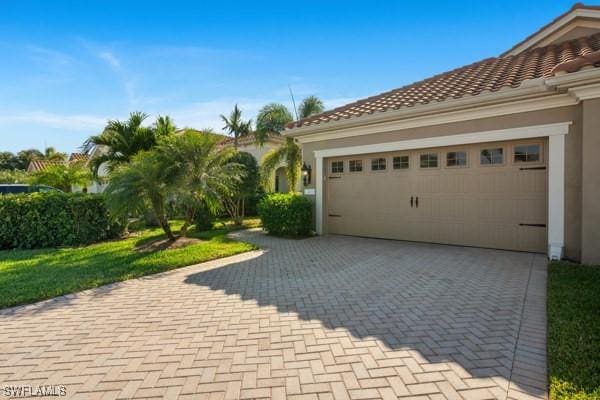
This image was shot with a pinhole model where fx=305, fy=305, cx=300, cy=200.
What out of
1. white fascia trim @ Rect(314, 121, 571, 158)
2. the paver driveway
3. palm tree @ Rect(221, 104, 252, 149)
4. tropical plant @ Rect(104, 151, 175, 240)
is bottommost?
the paver driveway

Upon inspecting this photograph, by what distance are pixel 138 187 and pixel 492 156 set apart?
8.76 m

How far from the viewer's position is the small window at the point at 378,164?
29.8ft

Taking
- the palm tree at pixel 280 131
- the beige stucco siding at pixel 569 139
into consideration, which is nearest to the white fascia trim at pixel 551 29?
the beige stucco siding at pixel 569 139

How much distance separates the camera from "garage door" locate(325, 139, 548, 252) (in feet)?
22.7

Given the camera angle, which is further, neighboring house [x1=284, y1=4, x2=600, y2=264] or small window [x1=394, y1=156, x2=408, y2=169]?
small window [x1=394, y1=156, x2=408, y2=169]

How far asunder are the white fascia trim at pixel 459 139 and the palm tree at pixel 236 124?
13.5m

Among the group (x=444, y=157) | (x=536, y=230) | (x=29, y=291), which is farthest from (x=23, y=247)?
(x=536, y=230)

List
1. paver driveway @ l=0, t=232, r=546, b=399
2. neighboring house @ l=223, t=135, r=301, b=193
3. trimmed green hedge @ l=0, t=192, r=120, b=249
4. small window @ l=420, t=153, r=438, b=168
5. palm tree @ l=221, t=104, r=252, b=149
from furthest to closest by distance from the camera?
palm tree @ l=221, t=104, r=252, b=149 < neighboring house @ l=223, t=135, r=301, b=193 < trimmed green hedge @ l=0, t=192, r=120, b=249 < small window @ l=420, t=153, r=438, b=168 < paver driveway @ l=0, t=232, r=546, b=399

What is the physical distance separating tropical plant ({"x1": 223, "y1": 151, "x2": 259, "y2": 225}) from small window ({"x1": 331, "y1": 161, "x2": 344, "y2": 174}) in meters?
4.36

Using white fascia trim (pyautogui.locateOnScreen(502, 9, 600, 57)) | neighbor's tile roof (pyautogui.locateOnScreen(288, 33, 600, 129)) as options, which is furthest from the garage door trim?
white fascia trim (pyautogui.locateOnScreen(502, 9, 600, 57))

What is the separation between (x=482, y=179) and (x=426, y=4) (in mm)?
6208

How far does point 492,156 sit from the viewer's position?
7309 mm

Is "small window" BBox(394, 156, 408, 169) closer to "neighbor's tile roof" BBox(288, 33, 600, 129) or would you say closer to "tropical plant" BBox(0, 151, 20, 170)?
"neighbor's tile roof" BBox(288, 33, 600, 129)

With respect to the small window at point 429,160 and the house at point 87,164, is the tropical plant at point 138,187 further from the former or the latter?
the small window at point 429,160
